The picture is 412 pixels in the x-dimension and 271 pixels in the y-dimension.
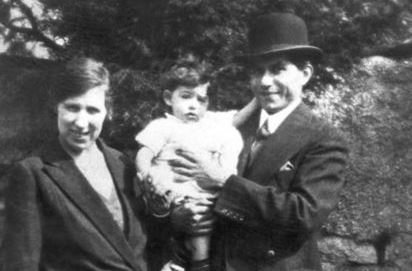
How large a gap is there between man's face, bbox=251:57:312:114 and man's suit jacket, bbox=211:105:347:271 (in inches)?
4.1

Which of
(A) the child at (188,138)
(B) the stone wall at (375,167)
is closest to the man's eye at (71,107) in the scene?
(A) the child at (188,138)

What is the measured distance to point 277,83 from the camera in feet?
9.86

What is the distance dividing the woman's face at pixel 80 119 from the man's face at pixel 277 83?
0.78 meters

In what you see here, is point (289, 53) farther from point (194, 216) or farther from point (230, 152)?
point (194, 216)

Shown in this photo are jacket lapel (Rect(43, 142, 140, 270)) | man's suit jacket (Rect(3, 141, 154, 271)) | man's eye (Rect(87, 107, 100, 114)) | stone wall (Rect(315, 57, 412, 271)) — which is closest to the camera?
man's suit jacket (Rect(3, 141, 154, 271))

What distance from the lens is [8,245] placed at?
8.66 feet

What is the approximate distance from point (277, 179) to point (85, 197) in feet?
2.94

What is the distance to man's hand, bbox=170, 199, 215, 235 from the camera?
2.94m

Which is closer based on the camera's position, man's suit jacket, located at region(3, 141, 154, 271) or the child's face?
man's suit jacket, located at region(3, 141, 154, 271)

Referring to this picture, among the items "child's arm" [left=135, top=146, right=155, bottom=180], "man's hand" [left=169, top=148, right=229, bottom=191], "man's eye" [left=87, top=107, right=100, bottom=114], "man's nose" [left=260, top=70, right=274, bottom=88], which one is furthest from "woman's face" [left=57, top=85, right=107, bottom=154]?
"man's nose" [left=260, top=70, right=274, bottom=88]

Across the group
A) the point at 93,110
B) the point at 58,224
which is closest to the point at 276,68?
the point at 93,110

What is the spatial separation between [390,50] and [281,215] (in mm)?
2475

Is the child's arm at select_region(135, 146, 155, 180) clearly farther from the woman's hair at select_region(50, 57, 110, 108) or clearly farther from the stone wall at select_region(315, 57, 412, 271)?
the stone wall at select_region(315, 57, 412, 271)

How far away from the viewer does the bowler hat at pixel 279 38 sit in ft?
10.1
